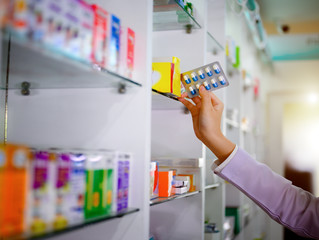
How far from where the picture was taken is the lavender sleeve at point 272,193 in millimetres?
1594

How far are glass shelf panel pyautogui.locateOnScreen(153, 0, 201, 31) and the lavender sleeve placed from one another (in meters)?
0.73

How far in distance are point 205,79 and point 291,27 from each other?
4687 millimetres

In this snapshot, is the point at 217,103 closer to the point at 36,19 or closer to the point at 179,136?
the point at 179,136

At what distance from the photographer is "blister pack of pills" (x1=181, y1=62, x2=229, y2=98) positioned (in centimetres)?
167

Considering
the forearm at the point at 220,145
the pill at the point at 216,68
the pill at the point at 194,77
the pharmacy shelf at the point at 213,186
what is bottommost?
the pharmacy shelf at the point at 213,186

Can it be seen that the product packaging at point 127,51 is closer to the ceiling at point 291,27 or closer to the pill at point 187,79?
the pill at point 187,79

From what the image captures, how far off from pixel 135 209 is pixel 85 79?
17.9 inches

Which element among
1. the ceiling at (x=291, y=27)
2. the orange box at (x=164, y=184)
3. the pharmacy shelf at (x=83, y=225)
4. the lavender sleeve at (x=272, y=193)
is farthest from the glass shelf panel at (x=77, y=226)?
the ceiling at (x=291, y=27)

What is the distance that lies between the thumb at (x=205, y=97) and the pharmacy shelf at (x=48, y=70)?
1.27 ft

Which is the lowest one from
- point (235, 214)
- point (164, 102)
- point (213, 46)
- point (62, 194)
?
point (235, 214)

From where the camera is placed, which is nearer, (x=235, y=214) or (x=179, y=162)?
(x=179, y=162)

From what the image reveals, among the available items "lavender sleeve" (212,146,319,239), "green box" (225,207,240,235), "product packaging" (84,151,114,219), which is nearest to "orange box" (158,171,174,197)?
"lavender sleeve" (212,146,319,239)

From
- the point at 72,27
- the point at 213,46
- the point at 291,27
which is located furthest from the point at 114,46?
the point at 291,27

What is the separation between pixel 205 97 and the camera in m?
1.67
